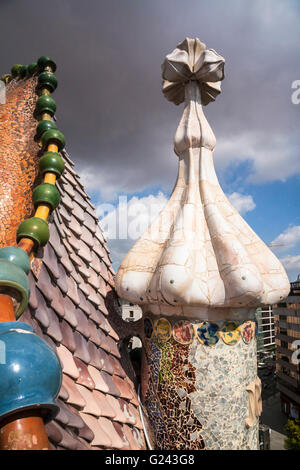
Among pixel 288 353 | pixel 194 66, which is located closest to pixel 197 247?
pixel 194 66

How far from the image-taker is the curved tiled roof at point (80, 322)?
2.45 meters

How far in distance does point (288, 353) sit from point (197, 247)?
24.3 metres

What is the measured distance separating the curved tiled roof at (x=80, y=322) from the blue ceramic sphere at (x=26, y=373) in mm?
687

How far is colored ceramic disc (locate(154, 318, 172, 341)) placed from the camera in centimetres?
347

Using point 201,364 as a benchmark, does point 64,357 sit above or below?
above

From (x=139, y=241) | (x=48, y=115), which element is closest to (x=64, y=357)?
(x=139, y=241)

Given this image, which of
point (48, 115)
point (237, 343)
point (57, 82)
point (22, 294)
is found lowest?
point (237, 343)

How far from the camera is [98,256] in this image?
4254 millimetres

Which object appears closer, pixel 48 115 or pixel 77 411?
pixel 77 411

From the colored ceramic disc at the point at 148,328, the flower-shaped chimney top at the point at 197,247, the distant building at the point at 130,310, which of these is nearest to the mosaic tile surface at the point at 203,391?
the colored ceramic disc at the point at 148,328

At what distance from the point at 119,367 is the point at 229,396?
1.22m

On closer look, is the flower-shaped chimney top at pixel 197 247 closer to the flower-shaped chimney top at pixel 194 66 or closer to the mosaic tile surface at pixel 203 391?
the flower-shaped chimney top at pixel 194 66

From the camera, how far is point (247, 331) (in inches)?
139
